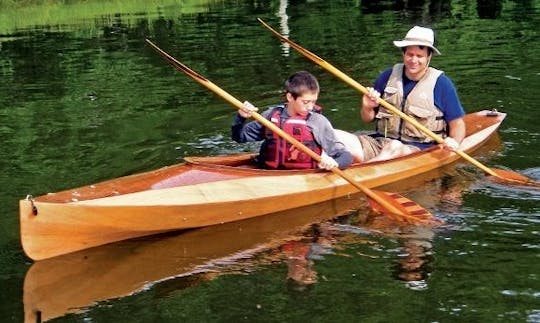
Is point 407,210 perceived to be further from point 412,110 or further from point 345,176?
point 412,110

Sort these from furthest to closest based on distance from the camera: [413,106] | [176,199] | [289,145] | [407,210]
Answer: [413,106]
[289,145]
[407,210]
[176,199]

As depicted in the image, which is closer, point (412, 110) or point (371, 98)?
point (371, 98)

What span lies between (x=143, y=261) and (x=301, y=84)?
1.96m

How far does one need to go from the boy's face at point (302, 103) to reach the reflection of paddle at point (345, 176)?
0.30 meters

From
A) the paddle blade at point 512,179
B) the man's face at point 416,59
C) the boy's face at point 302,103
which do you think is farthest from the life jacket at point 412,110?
the boy's face at point 302,103

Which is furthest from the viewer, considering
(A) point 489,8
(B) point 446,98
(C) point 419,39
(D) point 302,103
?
(A) point 489,8

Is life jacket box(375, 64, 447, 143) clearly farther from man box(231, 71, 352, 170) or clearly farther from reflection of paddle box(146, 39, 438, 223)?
reflection of paddle box(146, 39, 438, 223)

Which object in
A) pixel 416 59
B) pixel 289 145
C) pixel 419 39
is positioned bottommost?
pixel 289 145

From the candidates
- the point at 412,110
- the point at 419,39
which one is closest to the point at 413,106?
the point at 412,110

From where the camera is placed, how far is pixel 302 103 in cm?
Result: 691

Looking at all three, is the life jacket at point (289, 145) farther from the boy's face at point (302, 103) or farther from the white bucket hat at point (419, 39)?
the white bucket hat at point (419, 39)

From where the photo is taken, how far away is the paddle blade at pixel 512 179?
759 cm

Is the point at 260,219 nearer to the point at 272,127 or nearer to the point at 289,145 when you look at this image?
the point at 289,145

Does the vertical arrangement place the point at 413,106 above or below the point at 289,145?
above
